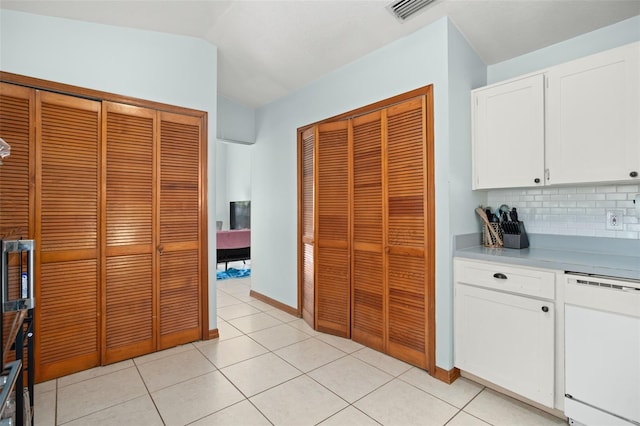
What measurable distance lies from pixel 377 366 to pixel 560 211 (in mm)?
1912

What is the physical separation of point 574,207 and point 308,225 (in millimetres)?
2377

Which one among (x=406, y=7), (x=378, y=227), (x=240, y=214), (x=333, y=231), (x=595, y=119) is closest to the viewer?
(x=595, y=119)

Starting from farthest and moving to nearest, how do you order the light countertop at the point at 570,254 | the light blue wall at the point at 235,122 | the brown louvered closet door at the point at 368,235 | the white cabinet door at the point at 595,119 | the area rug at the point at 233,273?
the area rug at the point at 233,273, the light blue wall at the point at 235,122, the brown louvered closet door at the point at 368,235, the white cabinet door at the point at 595,119, the light countertop at the point at 570,254

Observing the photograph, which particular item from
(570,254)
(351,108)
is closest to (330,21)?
(351,108)

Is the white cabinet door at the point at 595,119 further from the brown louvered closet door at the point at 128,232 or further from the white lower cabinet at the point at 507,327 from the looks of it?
the brown louvered closet door at the point at 128,232

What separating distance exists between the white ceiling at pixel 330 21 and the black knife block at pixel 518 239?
4.87 feet

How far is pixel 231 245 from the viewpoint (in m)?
6.20

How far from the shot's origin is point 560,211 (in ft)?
8.16

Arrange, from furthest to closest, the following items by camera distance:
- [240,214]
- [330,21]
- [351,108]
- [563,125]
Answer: [240,214]
[351,108]
[330,21]
[563,125]

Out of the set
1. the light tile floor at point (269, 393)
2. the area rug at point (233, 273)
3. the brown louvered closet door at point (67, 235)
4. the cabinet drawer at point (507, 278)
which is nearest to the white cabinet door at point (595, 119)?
the cabinet drawer at point (507, 278)

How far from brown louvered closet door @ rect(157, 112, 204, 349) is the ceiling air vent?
1952 millimetres

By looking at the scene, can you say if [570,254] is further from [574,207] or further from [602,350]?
[602,350]

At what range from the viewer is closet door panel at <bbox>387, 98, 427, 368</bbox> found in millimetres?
2457

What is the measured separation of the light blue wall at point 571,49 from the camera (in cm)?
220
